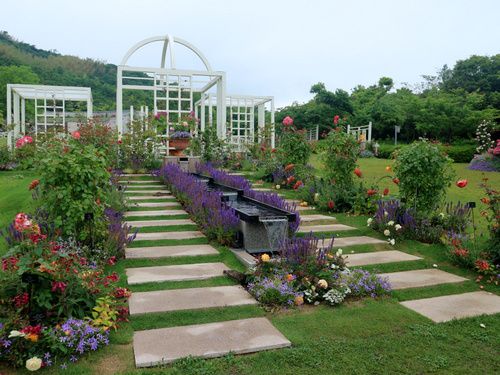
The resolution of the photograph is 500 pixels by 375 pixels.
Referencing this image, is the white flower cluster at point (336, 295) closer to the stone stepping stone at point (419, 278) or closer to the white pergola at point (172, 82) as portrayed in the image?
the stone stepping stone at point (419, 278)

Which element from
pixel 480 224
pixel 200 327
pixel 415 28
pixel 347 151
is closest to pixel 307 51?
pixel 415 28

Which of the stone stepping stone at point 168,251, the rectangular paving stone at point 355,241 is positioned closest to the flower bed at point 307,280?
the stone stepping stone at point 168,251

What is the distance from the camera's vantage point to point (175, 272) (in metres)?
3.65

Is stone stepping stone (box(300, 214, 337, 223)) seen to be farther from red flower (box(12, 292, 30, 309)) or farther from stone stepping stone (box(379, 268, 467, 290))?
red flower (box(12, 292, 30, 309))

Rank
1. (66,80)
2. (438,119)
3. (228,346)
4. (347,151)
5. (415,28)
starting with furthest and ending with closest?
(66,80) < (438,119) < (415,28) < (347,151) < (228,346)

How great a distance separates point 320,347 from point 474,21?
25.8 ft

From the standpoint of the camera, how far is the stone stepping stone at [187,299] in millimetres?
2914

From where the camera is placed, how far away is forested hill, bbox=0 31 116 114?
23797 mm

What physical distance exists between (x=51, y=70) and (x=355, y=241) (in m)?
28.1

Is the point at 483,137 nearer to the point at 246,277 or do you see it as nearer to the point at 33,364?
the point at 246,277

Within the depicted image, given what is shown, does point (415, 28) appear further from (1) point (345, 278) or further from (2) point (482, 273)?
(1) point (345, 278)

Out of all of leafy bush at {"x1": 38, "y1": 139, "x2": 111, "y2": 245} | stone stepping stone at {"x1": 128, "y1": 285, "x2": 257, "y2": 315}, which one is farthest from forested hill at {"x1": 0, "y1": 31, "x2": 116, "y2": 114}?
stone stepping stone at {"x1": 128, "y1": 285, "x2": 257, "y2": 315}

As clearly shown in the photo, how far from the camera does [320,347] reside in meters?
2.44

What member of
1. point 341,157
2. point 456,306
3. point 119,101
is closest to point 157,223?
point 341,157
